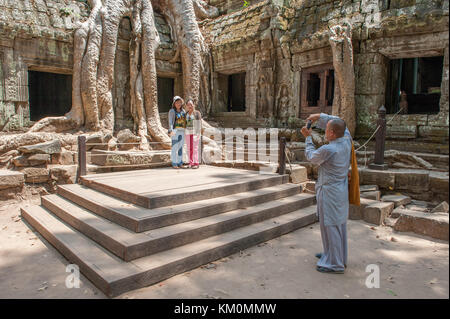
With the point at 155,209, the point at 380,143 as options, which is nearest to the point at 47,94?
the point at 155,209

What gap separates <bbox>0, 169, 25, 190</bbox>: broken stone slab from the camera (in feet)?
18.0

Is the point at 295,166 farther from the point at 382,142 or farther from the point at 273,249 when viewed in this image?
the point at 273,249

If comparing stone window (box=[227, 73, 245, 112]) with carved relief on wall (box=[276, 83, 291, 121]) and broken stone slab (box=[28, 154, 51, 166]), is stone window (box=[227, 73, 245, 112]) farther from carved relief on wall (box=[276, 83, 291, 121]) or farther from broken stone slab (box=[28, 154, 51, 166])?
broken stone slab (box=[28, 154, 51, 166])

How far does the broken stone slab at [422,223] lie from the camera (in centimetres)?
403

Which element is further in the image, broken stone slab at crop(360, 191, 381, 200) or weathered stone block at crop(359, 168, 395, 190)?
weathered stone block at crop(359, 168, 395, 190)

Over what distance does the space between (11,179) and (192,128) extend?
140 inches

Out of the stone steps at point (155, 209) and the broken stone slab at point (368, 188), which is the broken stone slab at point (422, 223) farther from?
the stone steps at point (155, 209)

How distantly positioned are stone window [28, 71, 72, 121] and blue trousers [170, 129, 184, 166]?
7.11 metres

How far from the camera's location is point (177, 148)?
679cm

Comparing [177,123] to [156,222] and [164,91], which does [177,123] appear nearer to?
[156,222]

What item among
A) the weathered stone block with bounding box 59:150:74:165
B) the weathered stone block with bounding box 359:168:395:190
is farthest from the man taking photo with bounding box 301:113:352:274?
the weathered stone block with bounding box 59:150:74:165

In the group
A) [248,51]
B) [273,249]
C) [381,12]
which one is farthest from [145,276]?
[248,51]
